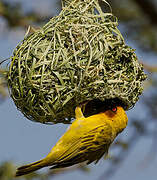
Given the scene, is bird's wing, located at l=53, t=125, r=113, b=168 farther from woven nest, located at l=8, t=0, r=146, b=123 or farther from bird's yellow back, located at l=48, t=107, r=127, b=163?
woven nest, located at l=8, t=0, r=146, b=123

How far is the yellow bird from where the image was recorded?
290 cm

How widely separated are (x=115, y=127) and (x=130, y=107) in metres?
0.23

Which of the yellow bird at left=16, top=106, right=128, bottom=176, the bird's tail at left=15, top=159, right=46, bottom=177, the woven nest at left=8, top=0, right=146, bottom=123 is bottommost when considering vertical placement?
the bird's tail at left=15, top=159, right=46, bottom=177

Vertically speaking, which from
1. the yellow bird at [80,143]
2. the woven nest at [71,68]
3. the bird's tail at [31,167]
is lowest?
the bird's tail at [31,167]

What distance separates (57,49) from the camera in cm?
294

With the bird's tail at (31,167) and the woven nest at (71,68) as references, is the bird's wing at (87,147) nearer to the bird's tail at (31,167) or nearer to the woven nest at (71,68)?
the bird's tail at (31,167)

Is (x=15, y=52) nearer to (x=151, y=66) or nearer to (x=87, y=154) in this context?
(x=87, y=154)

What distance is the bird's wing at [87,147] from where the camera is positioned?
115 inches

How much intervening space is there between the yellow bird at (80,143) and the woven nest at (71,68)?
0.15m

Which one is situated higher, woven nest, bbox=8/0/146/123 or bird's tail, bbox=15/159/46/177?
woven nest, bbox=8/0/146/123

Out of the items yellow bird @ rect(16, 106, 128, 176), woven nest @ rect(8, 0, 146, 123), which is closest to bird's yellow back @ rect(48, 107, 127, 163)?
yellow bird @ rect(16, 106, 128, 176)

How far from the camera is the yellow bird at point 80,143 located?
2900 millimetres

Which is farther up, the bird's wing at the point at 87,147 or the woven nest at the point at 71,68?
the woven nest at the point at 71,68

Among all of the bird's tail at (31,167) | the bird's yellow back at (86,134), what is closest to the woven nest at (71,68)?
the bird's yellow back at (86,134)
